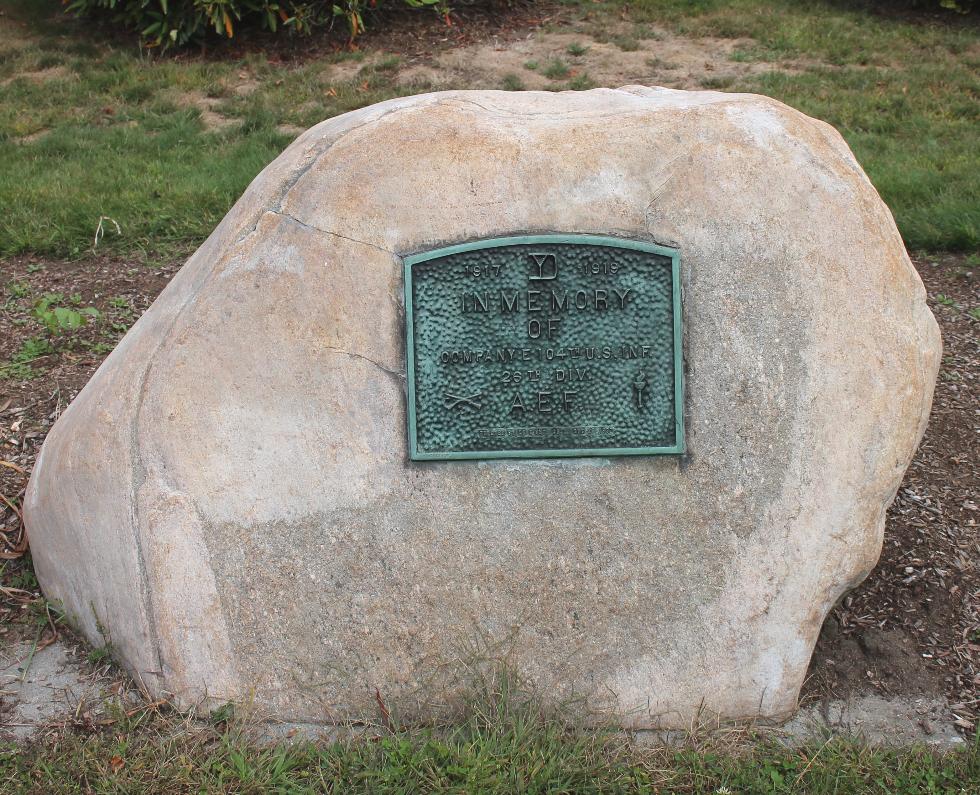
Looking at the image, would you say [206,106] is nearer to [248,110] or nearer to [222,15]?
[248,110]

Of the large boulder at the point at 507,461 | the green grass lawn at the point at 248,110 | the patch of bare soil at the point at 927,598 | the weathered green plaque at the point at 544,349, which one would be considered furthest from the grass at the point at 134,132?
the patch of bare soil at the point at 927,598

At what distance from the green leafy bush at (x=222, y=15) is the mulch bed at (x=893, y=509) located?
386 centimetres

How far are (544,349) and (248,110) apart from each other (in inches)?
214

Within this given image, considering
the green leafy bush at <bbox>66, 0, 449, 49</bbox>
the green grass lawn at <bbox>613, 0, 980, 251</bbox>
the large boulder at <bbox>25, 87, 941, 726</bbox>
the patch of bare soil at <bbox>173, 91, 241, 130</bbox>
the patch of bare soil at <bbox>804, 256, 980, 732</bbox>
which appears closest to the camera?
the large boulder at <bbox>25, 87, 941, 726</bbox>

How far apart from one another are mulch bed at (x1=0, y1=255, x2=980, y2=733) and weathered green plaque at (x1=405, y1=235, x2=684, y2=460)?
1.05 meters

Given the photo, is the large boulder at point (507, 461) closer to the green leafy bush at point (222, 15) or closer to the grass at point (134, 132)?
the grass at point (134, 132)

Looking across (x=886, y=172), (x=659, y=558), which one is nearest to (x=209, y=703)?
(x=659, y=558)

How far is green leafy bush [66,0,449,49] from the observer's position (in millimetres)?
8477

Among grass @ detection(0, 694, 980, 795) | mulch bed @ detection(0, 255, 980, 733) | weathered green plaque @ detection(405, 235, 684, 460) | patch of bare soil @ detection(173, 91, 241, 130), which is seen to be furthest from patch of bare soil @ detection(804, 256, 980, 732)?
patch of bare soil @ detection(173, 91, 241, 130)

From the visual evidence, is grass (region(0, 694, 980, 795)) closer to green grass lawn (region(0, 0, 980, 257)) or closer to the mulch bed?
the mulch bed

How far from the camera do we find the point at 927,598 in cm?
345

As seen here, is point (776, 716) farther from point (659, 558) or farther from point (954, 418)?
point (954, 418)

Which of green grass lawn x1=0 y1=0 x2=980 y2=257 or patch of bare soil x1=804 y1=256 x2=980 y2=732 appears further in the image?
green grass lawn x1=0 y1=0 x2=980 y2=257

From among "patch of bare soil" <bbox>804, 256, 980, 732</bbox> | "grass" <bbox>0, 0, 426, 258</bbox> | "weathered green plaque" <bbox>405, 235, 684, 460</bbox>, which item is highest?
"weathered green plaque" <bbox>405, 235, 684, 460</bbox>
